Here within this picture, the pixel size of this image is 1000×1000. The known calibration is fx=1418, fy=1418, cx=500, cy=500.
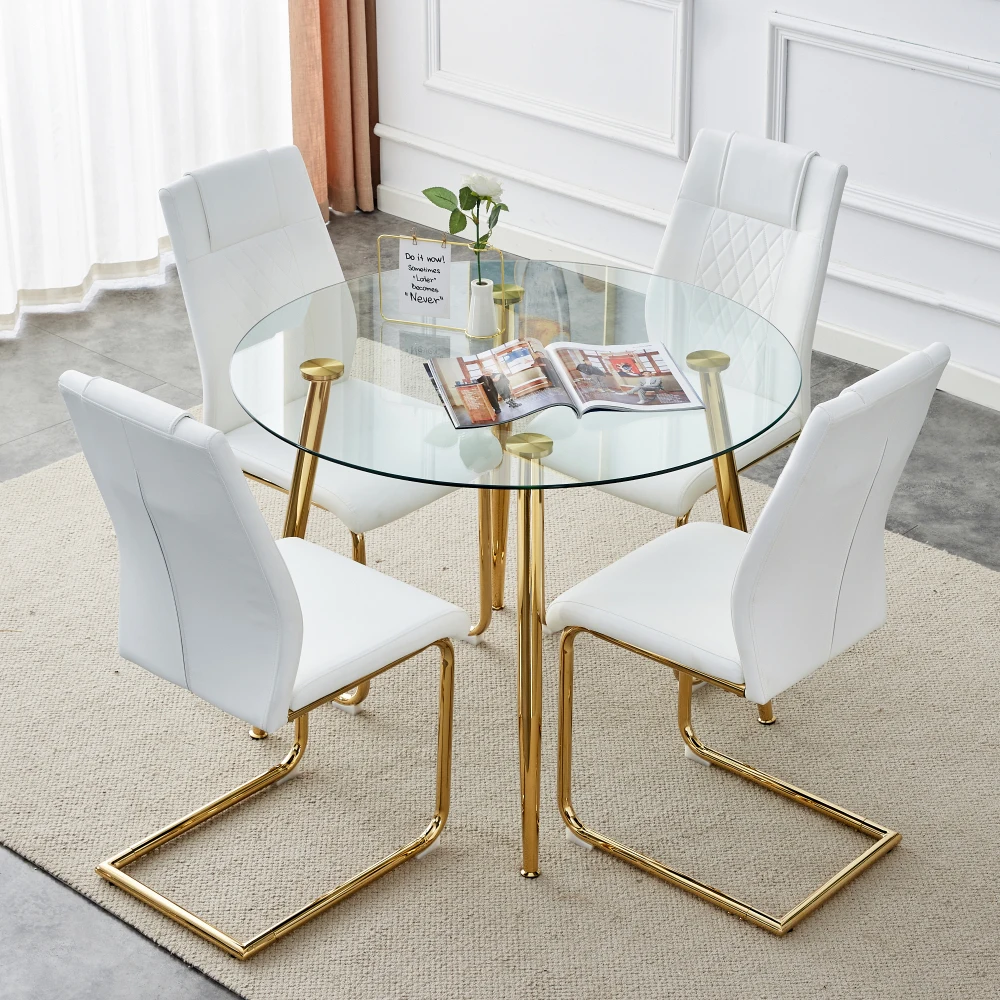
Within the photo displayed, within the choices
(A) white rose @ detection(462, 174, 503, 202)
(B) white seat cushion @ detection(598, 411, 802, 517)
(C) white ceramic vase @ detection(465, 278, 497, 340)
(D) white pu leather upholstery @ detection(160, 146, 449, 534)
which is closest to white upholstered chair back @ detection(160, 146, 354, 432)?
(D) white pu leather upholstery @ detection(160, 146, 449, 534)

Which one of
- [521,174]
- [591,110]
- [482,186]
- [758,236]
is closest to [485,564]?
[482,186]

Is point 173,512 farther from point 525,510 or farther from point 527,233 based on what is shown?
point 527,233

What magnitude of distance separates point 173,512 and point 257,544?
0.13 metres

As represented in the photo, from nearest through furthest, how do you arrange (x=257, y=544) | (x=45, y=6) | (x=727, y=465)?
(x=257, y=544)
(x=727, y=465)
(x=45, y=6)

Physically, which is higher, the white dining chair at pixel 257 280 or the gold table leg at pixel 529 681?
the white dining chair at pixel 257 280

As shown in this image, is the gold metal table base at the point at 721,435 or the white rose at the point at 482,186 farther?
the white rose at the point at 482,186

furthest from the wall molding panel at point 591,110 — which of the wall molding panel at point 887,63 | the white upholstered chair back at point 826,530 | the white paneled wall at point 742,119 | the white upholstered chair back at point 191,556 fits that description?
the white upholstered chair back at point 191,556

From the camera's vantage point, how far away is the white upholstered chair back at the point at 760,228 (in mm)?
2816

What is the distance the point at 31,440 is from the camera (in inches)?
147

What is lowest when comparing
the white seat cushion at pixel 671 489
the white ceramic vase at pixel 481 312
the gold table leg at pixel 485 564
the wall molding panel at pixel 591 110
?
the gold table leg at pixel 485 564

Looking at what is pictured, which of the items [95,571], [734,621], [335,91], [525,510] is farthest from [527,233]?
[734,621]

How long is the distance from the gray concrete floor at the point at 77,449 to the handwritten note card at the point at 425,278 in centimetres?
118

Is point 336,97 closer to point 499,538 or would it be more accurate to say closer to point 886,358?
point 886,358

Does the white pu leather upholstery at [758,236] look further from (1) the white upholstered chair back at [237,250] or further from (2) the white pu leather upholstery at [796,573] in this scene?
(1) the white upholstered chair back at [237,250]
